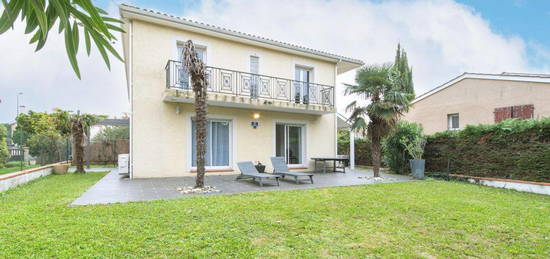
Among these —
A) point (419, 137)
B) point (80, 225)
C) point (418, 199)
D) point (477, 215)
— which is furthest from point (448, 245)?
point (419, 137)

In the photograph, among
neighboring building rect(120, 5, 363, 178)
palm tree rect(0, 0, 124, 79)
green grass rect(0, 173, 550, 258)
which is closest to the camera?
palm tree rect(0, 0, 124, 79)

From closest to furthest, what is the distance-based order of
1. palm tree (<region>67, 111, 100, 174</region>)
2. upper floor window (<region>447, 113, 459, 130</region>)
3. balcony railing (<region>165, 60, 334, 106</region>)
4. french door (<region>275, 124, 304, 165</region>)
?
balcony railing (<region>165, 60, 334, 106</region>) < palm tree (<region>67, 111, 100, 174</region>) < french door (<region>275, 124, 304, 165</region>) < upper floor window (<region>447, 113, 459, 130</region>)

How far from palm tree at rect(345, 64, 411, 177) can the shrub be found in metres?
1.50

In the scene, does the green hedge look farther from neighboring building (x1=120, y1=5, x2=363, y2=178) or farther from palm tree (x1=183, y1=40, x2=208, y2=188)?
palm tree (x1=183, y1=40, x2=208, y2=188)

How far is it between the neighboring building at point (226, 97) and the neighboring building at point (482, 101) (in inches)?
193

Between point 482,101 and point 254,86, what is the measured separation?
1394cm

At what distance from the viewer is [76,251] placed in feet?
11.2

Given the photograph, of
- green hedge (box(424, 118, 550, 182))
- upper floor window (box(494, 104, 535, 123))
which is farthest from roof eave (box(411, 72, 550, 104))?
green hedge (box(424, 118, 550, 182))

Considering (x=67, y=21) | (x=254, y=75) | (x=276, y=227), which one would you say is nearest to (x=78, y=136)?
(x=254, y=75)

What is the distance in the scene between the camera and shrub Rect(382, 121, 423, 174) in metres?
12.1

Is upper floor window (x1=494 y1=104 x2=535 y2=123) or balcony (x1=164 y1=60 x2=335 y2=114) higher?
balcony (x1=164 y1=60 x2=335 y2=114)

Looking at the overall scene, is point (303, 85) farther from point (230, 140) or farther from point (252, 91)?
point (230, 140)

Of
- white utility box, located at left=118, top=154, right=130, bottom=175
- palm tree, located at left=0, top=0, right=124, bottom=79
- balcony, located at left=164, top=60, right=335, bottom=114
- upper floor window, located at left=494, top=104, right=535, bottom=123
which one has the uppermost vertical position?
balcony, located at left=164, top=60, right=335, bottom=114

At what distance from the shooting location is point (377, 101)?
1061 cm
